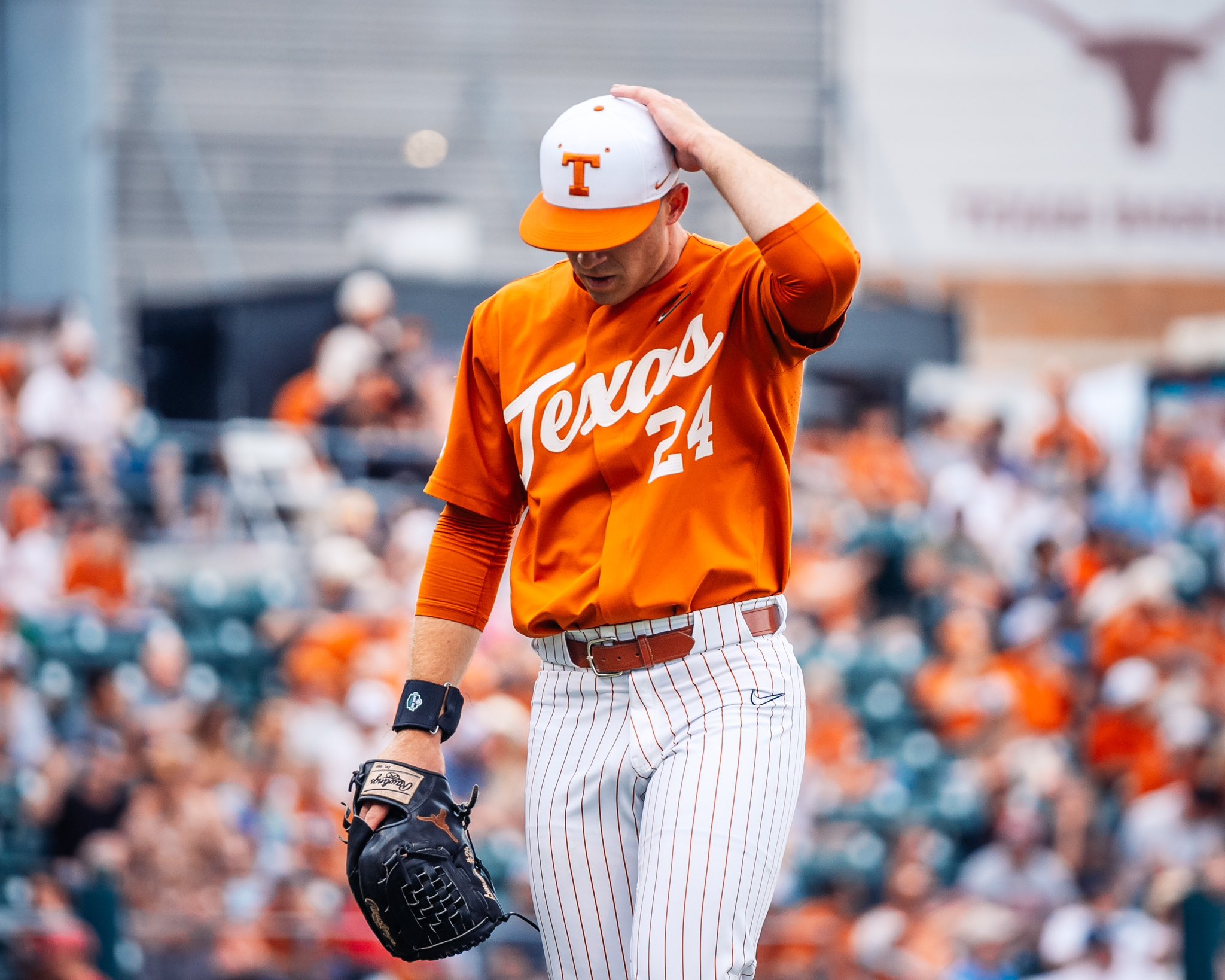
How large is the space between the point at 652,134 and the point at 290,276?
13.8 metres

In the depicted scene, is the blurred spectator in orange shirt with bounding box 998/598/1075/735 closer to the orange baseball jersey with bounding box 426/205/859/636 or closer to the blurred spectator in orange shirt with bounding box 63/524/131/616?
the blurred spectator in orange shirt with bounding box 63/524/131/616

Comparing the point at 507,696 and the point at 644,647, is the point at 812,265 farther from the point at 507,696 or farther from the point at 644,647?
the point at 507,696

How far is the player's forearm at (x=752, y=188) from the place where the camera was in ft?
9.18

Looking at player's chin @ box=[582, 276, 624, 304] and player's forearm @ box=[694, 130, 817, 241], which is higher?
player's forearm @ box=[694, 130, 817, 241]

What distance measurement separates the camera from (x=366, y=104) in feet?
57.8

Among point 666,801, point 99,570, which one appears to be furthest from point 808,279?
point 99,570

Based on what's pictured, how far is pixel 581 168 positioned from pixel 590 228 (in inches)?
4.2

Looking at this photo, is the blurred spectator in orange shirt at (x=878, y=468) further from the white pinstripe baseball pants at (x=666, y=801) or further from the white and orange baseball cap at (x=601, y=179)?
the white and orange baseball cap at (x=601, y=179)

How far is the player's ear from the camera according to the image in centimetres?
303

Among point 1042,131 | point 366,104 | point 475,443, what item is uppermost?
point 366,104

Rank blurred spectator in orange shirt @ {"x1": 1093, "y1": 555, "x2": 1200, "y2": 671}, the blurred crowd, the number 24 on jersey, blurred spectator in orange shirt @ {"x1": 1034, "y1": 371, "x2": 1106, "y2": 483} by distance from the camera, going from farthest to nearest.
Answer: blurred spectator in orange shirt @ {"x1": 1034, "y1": 371, "x2": 1106, "y2": 483}, blurred spectator in orange shirt @ {"x1": 1093, "y1": 555, "x2": 1200, "y2": 671}, the blurred crowd, the number 24 on jersey

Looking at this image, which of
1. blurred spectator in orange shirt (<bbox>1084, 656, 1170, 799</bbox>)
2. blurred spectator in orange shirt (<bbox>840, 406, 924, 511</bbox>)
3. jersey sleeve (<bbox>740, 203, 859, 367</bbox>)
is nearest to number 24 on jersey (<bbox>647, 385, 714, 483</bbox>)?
jersey sleeve (<bbox>740, 203, 859, 367</bbox>)

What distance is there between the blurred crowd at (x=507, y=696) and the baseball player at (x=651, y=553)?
10.6ft

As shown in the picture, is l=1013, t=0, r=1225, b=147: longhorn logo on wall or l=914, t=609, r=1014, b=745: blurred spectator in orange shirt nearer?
l=914, t=609, r=1014, b=745: blurred spectator in orange shirt
